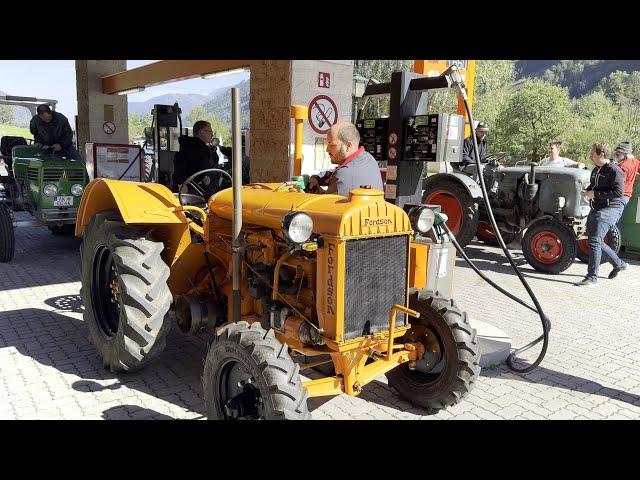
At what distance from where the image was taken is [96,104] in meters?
16.1

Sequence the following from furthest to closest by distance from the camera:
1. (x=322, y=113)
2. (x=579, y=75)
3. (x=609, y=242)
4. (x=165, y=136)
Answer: (x=579, y=75) → (x=165, y=136) → (x=609, y=242) → (x=322, y=113)

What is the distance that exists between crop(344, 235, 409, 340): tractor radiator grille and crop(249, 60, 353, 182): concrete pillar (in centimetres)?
445

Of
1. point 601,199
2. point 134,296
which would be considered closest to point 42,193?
point 134,296

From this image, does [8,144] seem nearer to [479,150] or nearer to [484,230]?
[479,150]

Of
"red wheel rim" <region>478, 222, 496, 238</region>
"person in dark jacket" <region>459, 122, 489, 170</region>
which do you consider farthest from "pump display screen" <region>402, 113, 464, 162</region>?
"red wheel rim" <region>478, 222, 496, 238</region>

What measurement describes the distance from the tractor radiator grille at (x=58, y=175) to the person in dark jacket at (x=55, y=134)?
601mm

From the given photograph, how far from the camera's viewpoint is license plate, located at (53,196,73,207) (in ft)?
23.9

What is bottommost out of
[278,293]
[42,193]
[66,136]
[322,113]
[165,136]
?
[278,293]

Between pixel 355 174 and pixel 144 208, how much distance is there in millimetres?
1478

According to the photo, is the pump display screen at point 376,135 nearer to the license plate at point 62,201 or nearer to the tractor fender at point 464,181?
the tractor fender at point 464,181

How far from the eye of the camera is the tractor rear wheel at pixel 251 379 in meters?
2.35

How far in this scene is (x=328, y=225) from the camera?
2713mm
